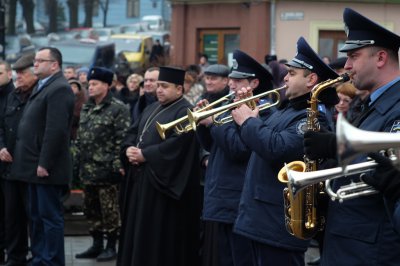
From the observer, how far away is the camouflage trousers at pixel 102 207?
935 cm

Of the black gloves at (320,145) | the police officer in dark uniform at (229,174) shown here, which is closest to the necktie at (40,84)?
the police officer in dark uniform at (229,174)

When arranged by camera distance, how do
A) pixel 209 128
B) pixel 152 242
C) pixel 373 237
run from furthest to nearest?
pixel 152 242 → pixel 209 128 → pixel 373 237

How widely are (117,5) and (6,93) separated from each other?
25884 mm

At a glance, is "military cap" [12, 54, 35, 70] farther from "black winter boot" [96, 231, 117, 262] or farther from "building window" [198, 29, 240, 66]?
"building window" [198, 29, 240, 66]

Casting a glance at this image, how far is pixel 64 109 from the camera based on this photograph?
8.29 meters

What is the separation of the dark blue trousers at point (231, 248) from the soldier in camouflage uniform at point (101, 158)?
7.84ft

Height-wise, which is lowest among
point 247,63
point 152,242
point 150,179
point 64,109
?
point 152,242

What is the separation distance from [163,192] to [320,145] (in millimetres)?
3870

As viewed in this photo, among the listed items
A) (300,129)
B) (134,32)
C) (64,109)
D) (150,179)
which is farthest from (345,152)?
(134,32)

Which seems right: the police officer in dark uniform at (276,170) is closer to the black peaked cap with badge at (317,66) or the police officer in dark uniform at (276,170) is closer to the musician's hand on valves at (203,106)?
the black peaked cap with badge at (317,66)

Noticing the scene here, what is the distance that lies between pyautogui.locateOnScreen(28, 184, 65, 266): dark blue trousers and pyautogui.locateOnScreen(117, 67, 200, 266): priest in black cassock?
1.95 ft

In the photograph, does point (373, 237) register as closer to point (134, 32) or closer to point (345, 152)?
point (345, 152)

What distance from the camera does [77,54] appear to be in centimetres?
2558

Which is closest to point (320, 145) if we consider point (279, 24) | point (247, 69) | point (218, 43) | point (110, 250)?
point (247, 69)
